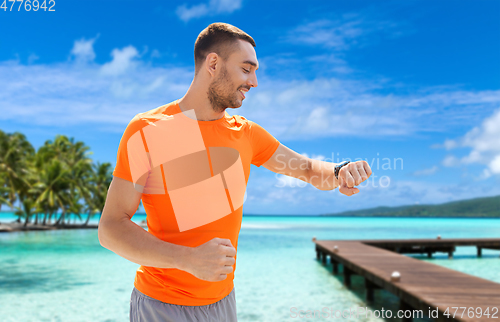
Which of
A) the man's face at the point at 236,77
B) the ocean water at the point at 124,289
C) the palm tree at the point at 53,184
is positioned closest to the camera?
the man's face at the point at 236,77

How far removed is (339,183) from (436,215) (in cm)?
20880

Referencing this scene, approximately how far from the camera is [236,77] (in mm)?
1352

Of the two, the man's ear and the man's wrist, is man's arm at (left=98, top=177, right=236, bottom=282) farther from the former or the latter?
the man's ear

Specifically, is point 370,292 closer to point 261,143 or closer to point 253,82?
point 261,143

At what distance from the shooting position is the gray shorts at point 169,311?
53.6 inches

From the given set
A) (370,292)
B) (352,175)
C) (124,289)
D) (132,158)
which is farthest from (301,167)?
(124,289)

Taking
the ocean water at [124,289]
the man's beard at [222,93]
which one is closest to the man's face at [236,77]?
the man's beard at [222,93]

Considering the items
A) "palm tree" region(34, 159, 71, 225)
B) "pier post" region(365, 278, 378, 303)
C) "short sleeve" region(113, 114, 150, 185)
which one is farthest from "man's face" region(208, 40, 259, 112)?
"palm tree" region(34, 159, 71, 225)

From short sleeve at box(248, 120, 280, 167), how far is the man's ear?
39 cm

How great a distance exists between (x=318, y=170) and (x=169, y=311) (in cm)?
84

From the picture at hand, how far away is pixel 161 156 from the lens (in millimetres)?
1329

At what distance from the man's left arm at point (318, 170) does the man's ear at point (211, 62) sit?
568 millimetres

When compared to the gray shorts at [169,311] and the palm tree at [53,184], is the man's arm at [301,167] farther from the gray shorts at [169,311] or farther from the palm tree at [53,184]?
the palm tree at [53,184]

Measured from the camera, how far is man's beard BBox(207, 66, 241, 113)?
53.7 inches
